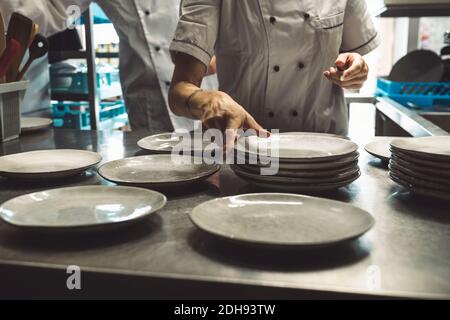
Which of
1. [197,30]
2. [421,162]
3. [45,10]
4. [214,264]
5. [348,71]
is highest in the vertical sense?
[45,10]

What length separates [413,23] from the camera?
3.83m

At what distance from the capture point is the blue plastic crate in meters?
2.48

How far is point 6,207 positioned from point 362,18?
1334mm

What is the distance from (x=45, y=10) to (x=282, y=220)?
1803 millimetres

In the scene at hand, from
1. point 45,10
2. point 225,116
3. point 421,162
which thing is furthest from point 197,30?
point 45,10

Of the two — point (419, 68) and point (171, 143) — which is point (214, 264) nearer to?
point (171, 143)

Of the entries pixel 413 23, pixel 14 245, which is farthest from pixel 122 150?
pixel 413 23

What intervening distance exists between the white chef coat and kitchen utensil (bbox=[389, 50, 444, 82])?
1165 mm

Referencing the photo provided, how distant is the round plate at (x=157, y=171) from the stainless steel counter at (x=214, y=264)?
0.14 m

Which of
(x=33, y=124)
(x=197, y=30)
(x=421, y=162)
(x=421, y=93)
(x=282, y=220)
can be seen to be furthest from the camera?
(x=421, y=93)

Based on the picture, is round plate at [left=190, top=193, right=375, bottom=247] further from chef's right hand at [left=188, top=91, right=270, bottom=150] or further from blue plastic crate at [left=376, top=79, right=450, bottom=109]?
blue plastic crate at [left=376, top=79, right=450, bottom=109]

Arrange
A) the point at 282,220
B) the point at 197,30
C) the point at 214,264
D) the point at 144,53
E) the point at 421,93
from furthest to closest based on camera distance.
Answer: the point at 421,93
the point at 144,53
the point at 197,30
the point at 282,220
the point at 214,264

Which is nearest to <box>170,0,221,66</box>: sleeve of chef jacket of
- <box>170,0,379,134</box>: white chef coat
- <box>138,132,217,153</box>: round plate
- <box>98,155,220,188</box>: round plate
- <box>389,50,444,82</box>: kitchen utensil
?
<box>170,0,379,134</box>: white chef coat

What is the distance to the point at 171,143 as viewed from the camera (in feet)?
4.81
